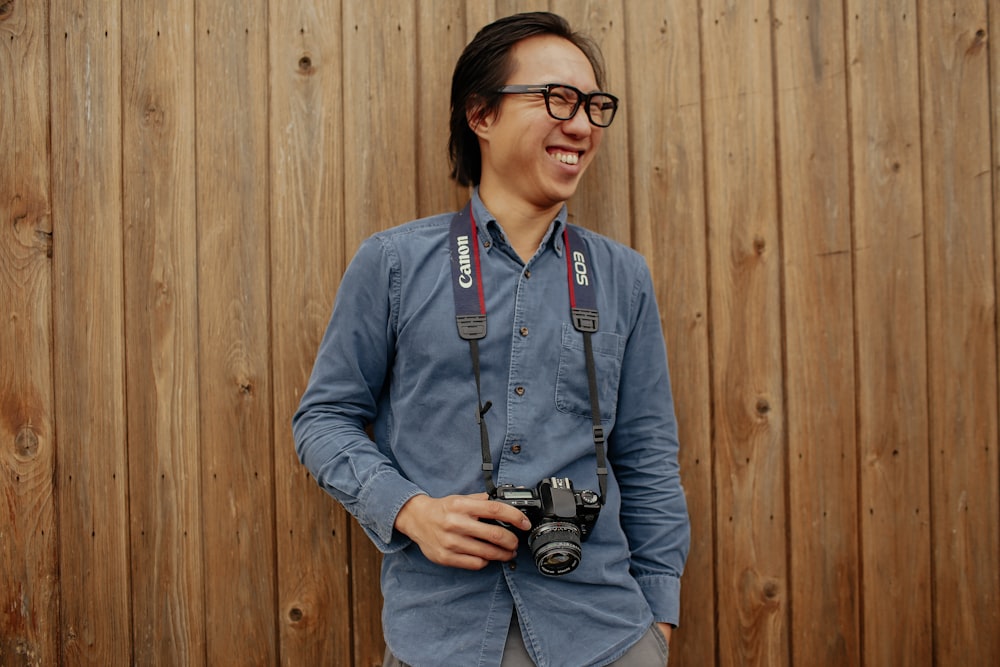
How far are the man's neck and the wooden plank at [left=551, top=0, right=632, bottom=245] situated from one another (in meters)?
0.30

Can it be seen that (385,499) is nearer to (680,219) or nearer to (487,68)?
(487,68)

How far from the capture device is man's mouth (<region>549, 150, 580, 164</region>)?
142 centimetres

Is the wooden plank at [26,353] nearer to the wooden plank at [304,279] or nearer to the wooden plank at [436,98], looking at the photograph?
the wooden plank at [304,279]

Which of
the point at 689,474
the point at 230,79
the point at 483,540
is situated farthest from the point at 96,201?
the point at 689,474

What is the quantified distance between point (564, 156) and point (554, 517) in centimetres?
73

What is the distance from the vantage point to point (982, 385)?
6.01ft

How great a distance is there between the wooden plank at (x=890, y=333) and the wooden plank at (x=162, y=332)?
5.55 feet

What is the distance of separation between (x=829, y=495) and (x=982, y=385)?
0.51 metres

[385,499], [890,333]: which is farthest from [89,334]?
[890,333]

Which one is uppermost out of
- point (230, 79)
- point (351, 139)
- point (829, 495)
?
point (230, 79)

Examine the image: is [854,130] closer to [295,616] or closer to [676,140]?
[676,140]

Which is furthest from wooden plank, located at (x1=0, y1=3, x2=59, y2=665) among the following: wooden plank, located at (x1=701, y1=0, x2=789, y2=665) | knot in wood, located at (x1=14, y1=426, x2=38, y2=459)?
wooden plank, located at (x1=701, y1=0, x2=789, y2=665)

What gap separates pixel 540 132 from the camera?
140 cm

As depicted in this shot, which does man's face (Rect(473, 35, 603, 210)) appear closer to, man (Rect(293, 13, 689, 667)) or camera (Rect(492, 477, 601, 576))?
man (Rect(293, 13, 689, 667))
